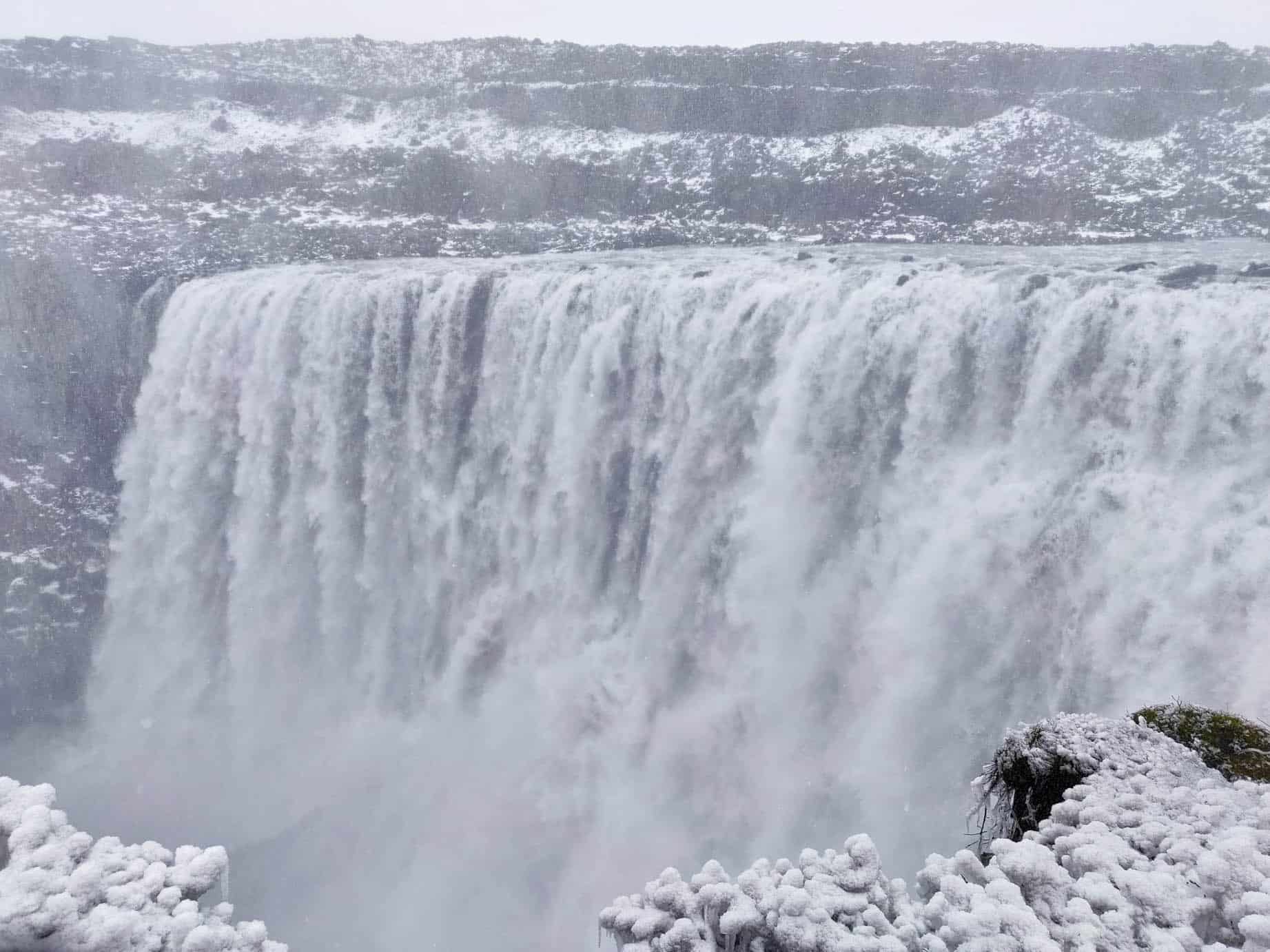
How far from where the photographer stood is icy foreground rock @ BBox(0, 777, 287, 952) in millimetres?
2736

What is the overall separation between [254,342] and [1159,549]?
15717mm

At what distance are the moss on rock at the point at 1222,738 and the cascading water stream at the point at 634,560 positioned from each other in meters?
4.96

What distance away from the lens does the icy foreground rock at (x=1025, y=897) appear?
2.74 m

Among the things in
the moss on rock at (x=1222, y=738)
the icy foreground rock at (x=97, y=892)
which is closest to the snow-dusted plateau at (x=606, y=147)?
the moss on rock at (x=1222, y=738)

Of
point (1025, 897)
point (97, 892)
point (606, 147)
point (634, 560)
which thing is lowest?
point (634, 560)

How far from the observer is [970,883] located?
3107 mm

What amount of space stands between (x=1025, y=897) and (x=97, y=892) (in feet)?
10.8

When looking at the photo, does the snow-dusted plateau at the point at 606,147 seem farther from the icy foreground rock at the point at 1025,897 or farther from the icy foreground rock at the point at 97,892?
the icy foreground rock at the point at 97,892

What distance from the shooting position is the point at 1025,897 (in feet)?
9.78

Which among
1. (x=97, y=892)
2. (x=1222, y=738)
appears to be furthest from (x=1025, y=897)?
(x=97, y=892)

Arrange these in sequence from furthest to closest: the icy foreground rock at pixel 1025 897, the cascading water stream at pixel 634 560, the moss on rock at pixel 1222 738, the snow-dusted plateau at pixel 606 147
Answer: the snow-dusted plateau at pixel 606 147
the cascading water stream at pixel 634 560
the moss on rock at pixel 1222 738
the icy foreground rock at pixel 1025 897

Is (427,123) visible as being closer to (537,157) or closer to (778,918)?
(537,157)

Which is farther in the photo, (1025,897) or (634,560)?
(634,560)

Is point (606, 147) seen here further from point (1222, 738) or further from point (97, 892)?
point (97, 892)
